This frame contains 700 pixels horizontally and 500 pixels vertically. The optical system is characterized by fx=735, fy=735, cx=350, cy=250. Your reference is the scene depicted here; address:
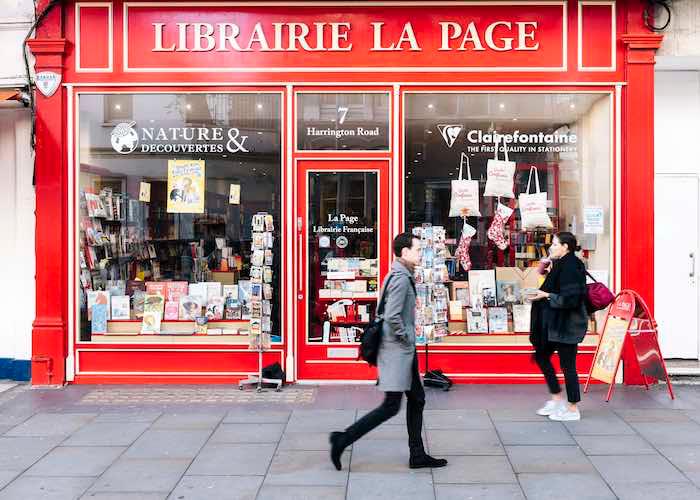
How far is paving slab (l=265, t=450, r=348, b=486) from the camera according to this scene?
559 cm

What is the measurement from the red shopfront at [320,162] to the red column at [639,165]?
0.02 m

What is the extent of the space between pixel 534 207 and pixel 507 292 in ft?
3.55

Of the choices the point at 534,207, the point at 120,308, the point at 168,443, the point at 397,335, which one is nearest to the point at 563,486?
the point at 397,335

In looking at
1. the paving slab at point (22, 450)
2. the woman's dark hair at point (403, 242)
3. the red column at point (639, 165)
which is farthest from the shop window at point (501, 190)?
the paving slab at point (22, 450)

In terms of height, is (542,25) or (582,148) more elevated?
(542,25)

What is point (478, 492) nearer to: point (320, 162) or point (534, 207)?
point (534, 207)

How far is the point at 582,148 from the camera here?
349 inches

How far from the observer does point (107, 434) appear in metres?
6.80

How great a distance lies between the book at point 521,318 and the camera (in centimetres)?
887

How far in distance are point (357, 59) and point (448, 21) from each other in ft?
3.81

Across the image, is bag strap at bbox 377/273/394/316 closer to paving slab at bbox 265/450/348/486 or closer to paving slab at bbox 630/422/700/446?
paving slab at bbox 265/450/348/486

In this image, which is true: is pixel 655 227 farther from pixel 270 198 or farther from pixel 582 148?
pixel 270 198

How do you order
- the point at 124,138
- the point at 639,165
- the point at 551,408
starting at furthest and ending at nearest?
1. the point at 124,138
2. the point at 639,165
3. the point at 551,408

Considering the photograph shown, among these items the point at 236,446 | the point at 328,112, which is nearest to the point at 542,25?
the point at 328,112
